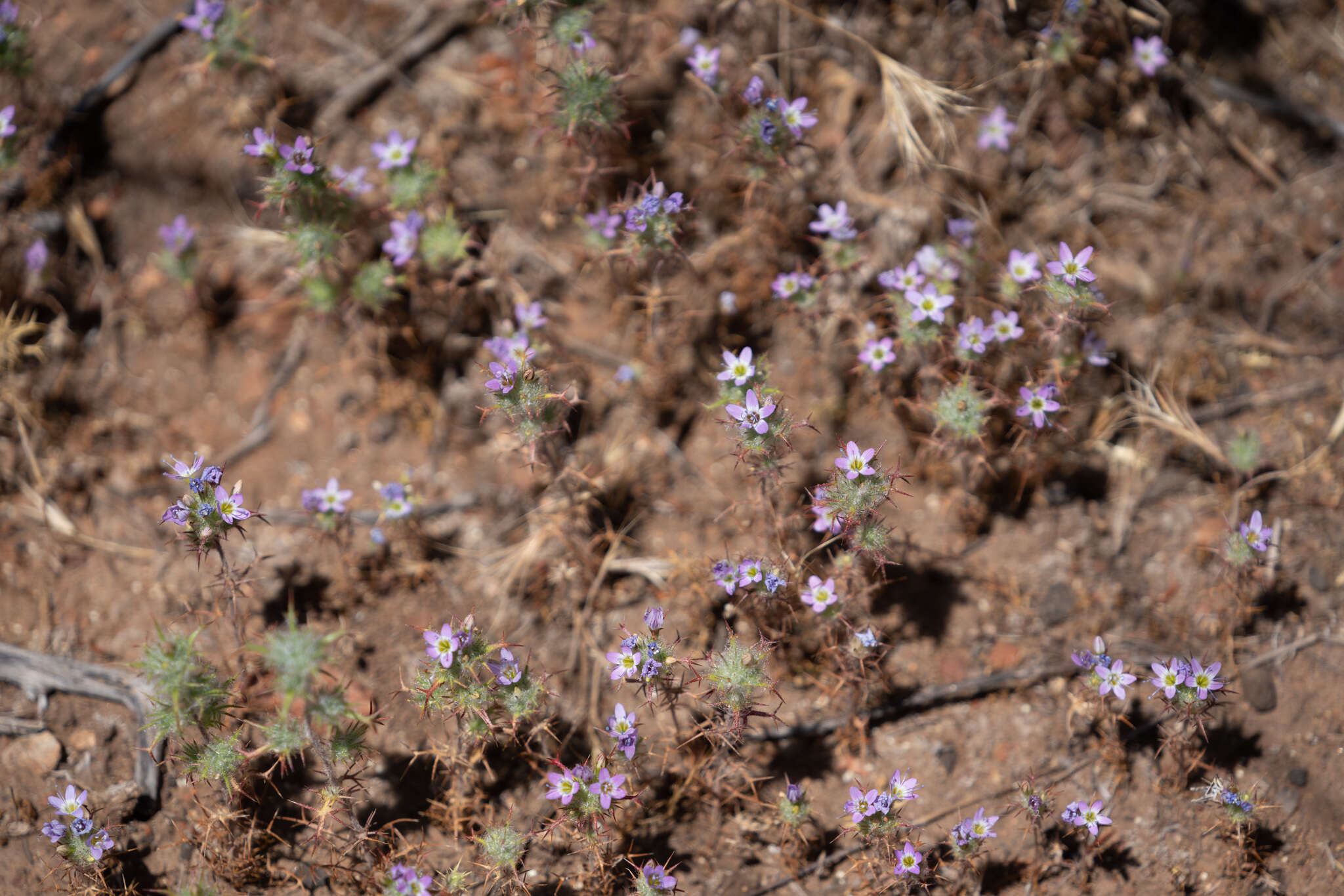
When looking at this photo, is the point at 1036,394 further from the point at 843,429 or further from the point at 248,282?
the point at 248,282

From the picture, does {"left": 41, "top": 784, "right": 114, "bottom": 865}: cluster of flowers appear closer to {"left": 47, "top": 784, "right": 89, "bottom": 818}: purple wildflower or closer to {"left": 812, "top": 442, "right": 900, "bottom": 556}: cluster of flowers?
{"left": 47, "top": 784, "right": 89, "bottom": 818}: purple wildflower

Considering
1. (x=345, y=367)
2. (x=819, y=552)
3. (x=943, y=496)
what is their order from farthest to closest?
(x=345, y=367)
(x=943, y=496)
(x=819, y=552)

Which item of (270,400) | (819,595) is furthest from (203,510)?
(819,595)

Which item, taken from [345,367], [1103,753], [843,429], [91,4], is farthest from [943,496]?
[91,4]

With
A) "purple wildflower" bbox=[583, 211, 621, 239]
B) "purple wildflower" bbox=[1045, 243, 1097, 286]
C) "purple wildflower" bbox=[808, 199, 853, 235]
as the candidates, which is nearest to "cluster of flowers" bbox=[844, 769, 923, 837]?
"purple wildflower" bbox=[1045, 243, 1097, 286]

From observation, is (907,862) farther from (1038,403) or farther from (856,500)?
(1038,403)

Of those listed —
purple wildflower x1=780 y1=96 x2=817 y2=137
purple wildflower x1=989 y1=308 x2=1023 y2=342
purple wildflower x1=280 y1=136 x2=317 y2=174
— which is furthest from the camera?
purple wildflower x1=780 y1=96 x2=817 y2=137

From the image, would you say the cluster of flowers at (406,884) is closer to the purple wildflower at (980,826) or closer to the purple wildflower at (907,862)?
the purple wildflower at (907,862)
